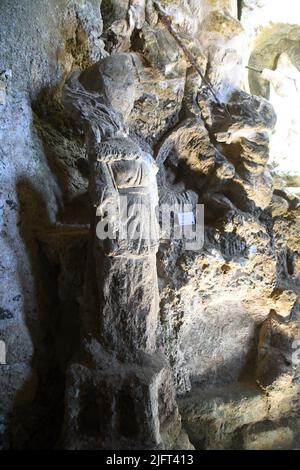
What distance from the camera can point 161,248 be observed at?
3150 mm

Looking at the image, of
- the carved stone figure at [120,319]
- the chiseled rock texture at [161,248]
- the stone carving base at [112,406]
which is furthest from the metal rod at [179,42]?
the stone carving base at [112,406]

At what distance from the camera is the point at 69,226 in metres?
3.05

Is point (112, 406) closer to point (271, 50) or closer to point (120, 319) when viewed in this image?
point (120, 319)

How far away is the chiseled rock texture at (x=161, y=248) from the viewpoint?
8.62 feet

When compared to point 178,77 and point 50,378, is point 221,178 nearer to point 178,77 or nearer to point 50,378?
point 178,77

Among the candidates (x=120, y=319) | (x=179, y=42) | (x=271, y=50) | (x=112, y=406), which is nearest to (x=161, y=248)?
(x=120, y=319)

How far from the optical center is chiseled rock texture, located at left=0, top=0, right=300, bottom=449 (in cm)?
263

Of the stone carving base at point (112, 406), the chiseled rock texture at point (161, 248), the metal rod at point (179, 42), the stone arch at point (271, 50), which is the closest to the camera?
the stone carving base at point (112, 406)

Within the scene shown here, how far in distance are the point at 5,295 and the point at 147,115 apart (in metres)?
2.03

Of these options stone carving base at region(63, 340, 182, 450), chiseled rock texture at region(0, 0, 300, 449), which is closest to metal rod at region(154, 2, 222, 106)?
chiseled rock texture at region(0, 0, 300, 449)

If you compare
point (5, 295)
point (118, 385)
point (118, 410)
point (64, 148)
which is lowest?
point (118, 410)

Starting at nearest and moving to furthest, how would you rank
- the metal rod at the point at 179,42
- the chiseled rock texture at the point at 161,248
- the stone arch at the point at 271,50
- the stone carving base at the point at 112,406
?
the stone carving base at the point at 112,406 < the chiseled rock texture at the point at 161,248 < the metal rod at the point at 179,42 < the stone arch at the point at 271,50

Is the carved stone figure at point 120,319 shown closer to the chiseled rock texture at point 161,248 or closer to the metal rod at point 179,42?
the chiseled rock texture at point 161,248
